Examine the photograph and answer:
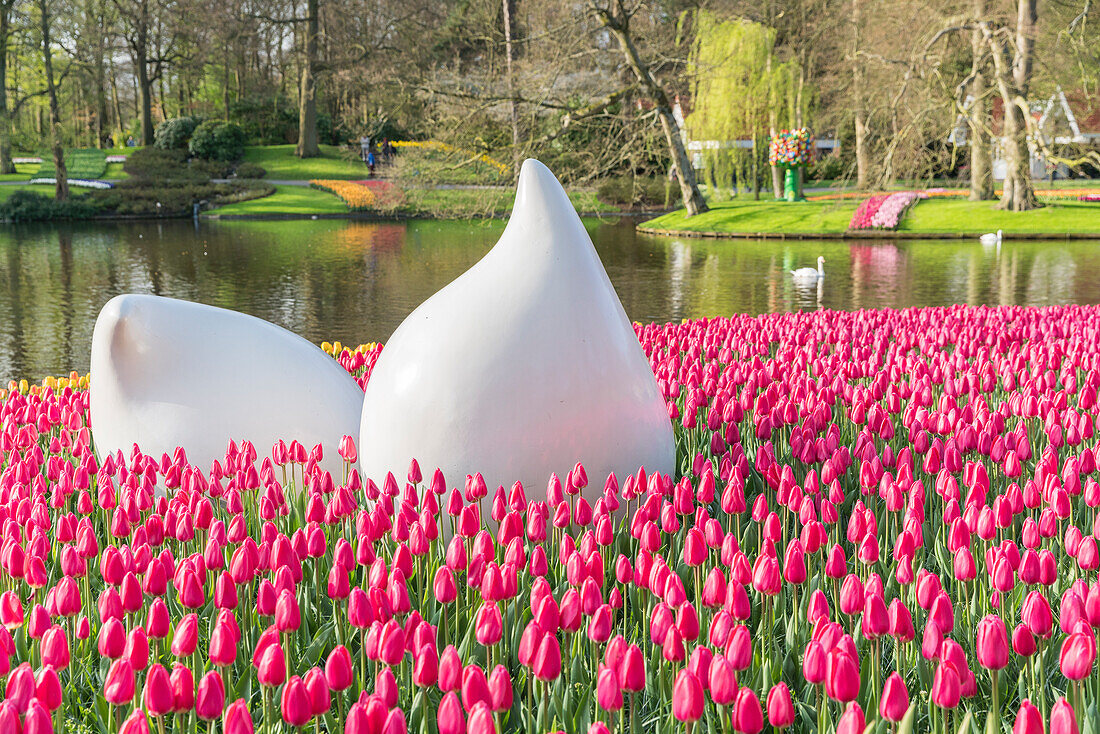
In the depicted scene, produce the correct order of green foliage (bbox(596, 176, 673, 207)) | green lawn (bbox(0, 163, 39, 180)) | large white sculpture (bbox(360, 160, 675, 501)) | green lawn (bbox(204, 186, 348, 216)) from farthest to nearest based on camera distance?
green lawn (bbox(0, 163, 39, 180)), green foliage (bbox(596, 176, 673, 207)), green lawn (bbox(204, 186, 348, 216)), large white sculpture (bbox(360, 160, 675, 501))

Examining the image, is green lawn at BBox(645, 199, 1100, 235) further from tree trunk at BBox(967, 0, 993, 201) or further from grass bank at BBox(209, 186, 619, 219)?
grass bank at BBox(209, 186, 619, 219)

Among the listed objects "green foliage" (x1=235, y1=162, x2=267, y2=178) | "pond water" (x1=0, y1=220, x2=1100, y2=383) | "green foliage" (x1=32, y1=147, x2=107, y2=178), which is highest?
"green foliage" (x1=32, y1=147, x2=107, y2=178)

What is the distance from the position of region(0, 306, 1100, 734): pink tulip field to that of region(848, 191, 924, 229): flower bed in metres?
23.4

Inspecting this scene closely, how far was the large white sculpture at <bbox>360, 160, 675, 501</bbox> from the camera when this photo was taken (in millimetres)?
3828

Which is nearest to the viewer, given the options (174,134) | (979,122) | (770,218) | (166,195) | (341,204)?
(979,122)

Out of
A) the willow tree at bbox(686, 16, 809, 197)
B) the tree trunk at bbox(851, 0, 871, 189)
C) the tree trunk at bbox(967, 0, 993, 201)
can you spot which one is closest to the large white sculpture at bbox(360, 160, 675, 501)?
the tree trunk at bbox(967, 0, 993, 201)

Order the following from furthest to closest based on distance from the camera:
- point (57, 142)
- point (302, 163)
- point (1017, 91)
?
point (302, 163)
point (57, 142)
point (1017, 91)

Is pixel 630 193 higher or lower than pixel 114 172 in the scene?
lower

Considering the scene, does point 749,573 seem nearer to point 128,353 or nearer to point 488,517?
point 488,517

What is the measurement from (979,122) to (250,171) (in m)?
30.9

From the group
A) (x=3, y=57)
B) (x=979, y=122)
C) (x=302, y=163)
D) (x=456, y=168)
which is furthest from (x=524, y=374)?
(x=302, y=163)

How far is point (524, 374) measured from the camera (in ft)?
12.5

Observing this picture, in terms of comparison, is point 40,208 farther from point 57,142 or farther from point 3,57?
point 3,57

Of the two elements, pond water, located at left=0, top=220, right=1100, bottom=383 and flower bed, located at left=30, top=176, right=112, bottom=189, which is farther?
flower bed, located at left=30, top=176, right=112, bottom=189
